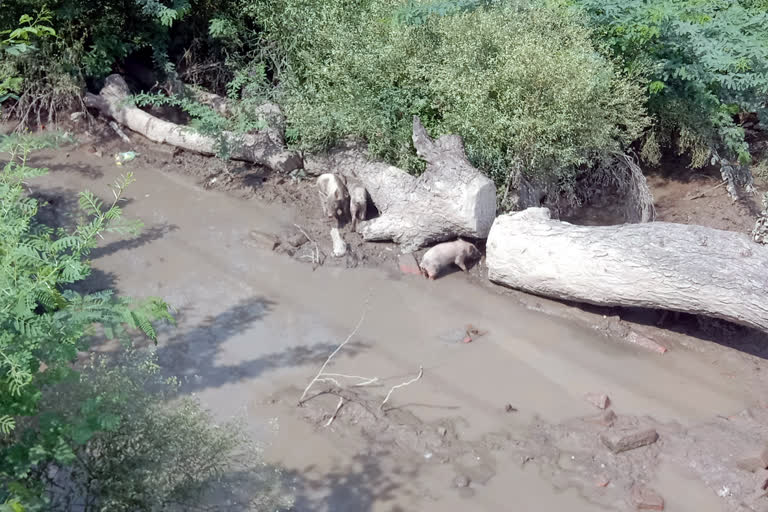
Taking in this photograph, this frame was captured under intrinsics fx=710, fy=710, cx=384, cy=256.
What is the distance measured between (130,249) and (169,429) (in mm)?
3040

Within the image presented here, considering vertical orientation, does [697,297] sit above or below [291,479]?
above

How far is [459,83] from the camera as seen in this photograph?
6.31 m

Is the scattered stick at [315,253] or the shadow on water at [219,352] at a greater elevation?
the scattered stick at [315,253]

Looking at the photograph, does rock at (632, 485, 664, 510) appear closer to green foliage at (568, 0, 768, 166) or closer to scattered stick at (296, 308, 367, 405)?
scattered stick at (296, 308, 367, 405)

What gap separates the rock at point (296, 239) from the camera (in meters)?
6.16

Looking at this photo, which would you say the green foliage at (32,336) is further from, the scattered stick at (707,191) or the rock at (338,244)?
the scattered stick at (707,191)

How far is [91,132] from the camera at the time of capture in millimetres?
7492

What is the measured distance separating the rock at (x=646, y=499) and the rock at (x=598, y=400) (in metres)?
0.66

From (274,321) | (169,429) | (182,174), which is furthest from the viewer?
(182,174)

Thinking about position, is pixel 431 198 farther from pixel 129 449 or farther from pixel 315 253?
pixel 129 449

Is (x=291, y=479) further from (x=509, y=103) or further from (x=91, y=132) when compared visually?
(x=91, y=132)

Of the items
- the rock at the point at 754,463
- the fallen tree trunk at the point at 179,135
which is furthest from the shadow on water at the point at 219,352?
the rock at the point at 754,463

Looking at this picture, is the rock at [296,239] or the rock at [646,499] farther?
→ the rock at [296,239]

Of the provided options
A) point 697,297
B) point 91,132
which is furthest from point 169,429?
point 91,132
